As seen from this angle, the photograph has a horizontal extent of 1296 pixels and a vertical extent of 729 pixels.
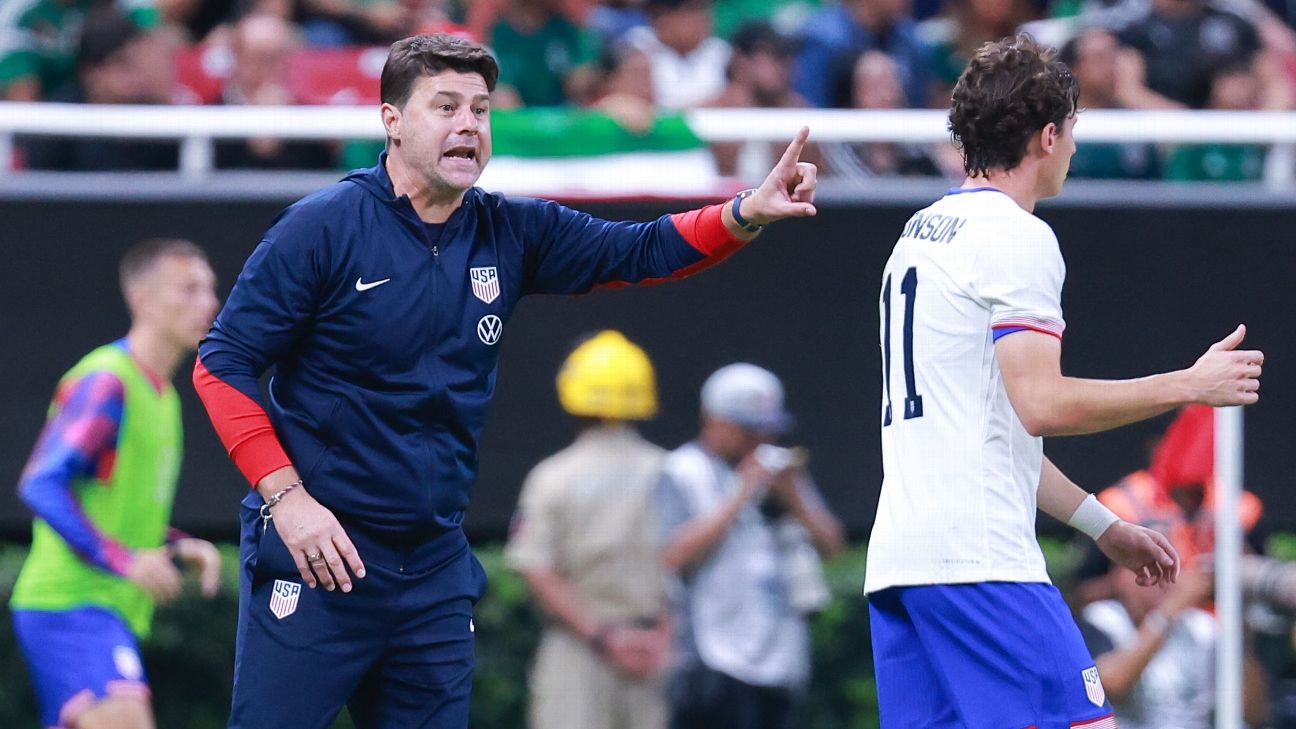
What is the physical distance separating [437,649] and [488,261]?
38.0 inches

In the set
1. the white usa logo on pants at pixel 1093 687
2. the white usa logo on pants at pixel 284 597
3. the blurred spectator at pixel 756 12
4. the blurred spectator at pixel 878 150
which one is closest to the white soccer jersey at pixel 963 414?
the white usa logo on pants at pixel 1093 687

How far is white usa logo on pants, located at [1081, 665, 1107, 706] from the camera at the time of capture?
4129 millimetres

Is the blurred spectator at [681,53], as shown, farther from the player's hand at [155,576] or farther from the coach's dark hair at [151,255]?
the player's hand at [155,576]

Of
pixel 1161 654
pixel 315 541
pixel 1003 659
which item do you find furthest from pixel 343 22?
pixel 1003 659

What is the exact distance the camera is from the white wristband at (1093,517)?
4621 millimetres

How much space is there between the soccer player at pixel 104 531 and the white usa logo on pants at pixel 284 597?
1.80m

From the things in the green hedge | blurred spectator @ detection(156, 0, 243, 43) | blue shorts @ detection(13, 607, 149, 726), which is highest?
blurred spectator @ detection(156, 0, 243, 43)

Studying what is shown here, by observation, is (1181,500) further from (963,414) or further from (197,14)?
(197,14)

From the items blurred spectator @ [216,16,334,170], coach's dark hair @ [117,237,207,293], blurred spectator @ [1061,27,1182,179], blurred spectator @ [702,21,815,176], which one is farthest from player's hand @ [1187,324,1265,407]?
blurred spectator @ [702,21,815,176]

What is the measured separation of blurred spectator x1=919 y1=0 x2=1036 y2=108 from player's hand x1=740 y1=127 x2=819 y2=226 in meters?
5.33

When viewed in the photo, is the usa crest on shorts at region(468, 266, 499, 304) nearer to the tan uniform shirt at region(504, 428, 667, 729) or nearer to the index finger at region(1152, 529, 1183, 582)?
the index finger at region(1152, 529, 1183, 582)

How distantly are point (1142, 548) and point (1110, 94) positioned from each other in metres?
4.96

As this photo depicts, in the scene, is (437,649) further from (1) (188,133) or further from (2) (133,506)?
(1) (188,133)

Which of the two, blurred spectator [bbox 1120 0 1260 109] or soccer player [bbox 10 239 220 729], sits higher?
blurred spectator [bbox 1120 0 1260 109]
